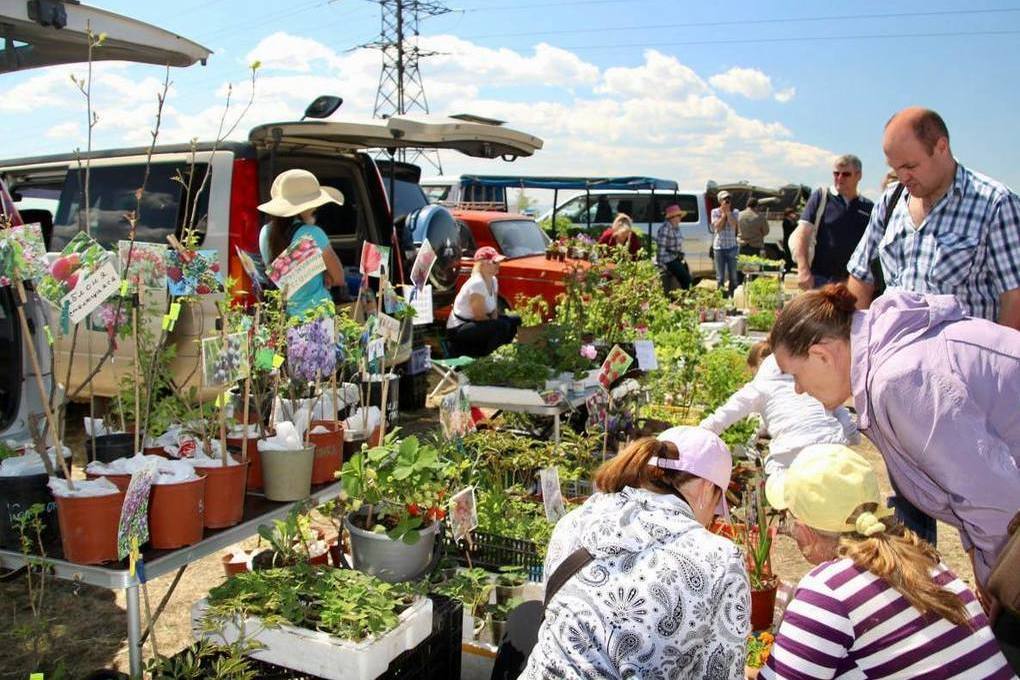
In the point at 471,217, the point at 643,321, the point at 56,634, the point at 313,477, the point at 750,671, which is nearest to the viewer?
the point at 750,671

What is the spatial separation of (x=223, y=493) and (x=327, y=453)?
0.50 meters

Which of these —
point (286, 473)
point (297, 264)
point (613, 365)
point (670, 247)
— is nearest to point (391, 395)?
point (613, 365)

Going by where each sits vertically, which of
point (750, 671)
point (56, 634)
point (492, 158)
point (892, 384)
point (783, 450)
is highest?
point (492, 158)

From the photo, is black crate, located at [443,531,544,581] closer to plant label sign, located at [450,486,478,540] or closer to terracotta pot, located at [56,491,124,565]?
plant label sign, located at [450,486,478,540]

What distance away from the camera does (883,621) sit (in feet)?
4.98

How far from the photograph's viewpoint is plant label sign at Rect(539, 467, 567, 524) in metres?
2.88

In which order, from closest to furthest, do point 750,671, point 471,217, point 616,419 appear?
point 750,671 < point 616,419 < point 471,217

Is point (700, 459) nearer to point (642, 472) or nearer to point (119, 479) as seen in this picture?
point (642, 472)

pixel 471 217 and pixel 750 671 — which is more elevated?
pixel 471 217

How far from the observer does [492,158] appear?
580 centimetres

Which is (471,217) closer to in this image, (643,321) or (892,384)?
(643,321)

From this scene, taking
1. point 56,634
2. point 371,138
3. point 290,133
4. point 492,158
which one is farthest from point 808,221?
point 56,634

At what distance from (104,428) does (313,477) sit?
2.33ft

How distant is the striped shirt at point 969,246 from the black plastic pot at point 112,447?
262 cm
